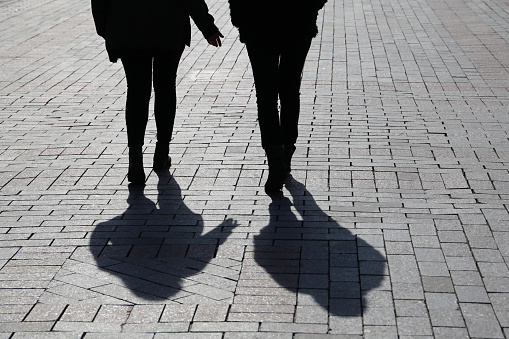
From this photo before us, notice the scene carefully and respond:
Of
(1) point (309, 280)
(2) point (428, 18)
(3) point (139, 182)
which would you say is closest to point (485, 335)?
(1) point (309, 280)

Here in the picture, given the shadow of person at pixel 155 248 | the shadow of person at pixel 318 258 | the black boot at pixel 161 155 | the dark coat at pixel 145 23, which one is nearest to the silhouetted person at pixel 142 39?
the dark coat at pixel 145 23

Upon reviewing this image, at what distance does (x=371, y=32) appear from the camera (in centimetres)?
1274

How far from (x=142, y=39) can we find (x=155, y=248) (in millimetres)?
1611

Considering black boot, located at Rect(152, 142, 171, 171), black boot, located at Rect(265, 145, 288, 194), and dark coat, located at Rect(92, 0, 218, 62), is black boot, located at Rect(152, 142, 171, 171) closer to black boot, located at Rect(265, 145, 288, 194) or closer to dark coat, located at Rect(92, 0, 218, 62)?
dark coat, located at Rect(92, 0, 218, 62)

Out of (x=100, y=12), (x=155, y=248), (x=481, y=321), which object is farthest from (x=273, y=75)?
(x=481, y=321)

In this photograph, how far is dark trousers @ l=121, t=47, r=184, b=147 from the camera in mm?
6355

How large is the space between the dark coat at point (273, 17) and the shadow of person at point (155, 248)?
46.6 inches

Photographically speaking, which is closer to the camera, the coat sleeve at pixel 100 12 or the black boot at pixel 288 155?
the coat sleeve at pixel 100 12

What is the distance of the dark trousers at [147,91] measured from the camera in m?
6.36

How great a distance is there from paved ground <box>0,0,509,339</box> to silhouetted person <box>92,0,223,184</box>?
44cm

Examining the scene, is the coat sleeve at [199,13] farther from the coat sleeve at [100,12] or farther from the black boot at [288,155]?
the black boot at [288,155]

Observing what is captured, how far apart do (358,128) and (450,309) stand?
3.56m

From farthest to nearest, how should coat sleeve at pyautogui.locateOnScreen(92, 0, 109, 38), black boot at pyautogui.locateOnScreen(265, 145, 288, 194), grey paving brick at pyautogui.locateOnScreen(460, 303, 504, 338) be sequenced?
coat sleeve at pyautogui.locateOnScreen(92, 0, 109, 38), black boot at pyautogui.locateOnScreen(265, 145, 288, 194), grey paving brick at pyautogui.locateOnScreen(460, 303, 504, 338)

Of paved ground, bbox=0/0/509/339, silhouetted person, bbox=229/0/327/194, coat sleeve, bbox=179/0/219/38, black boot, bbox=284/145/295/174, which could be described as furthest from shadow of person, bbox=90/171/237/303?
coat sleeve, bbox=179/0/219/38
